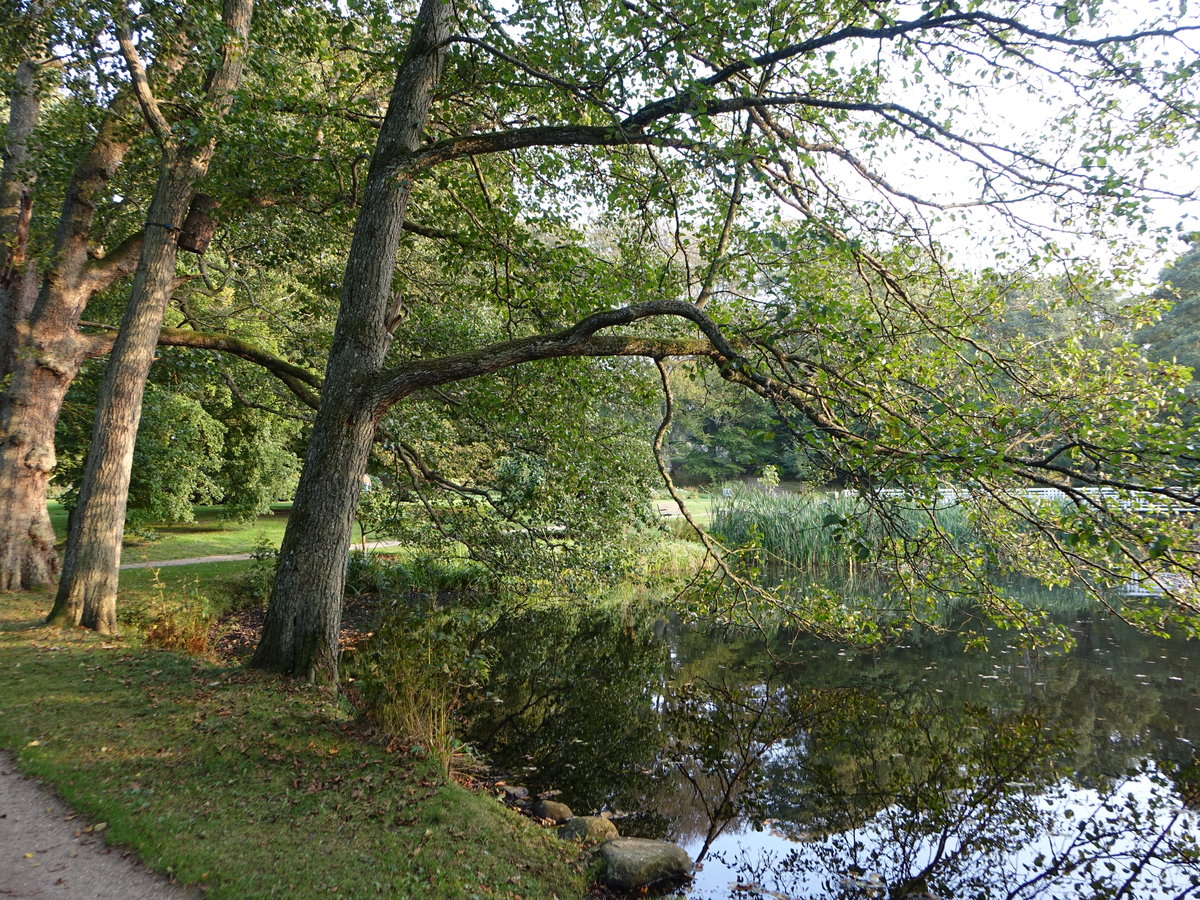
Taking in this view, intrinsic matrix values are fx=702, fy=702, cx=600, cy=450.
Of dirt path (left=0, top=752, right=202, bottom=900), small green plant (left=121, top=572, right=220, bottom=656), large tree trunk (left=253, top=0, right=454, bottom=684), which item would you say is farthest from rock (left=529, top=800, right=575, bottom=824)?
small green plant (left=121, top=572, right=220, bottom=656)

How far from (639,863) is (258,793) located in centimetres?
263

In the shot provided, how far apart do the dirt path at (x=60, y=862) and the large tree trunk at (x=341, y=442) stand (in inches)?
86.0

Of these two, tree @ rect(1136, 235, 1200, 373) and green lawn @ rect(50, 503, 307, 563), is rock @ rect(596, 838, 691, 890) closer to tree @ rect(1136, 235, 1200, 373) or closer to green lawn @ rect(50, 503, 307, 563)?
green lawn @ rect(50, 503, 307, 563)

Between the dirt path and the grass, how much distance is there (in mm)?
86

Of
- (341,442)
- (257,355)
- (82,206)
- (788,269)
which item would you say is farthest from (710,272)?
(82,206)

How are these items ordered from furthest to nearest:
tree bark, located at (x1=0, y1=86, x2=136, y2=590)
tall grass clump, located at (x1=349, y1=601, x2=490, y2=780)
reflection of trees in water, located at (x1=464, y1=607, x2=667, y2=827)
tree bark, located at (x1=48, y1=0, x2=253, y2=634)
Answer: tree bark, located at (x1=0, y1=86, x2=136, y2=590) < tree bark, located at (x1=48, y1=0, x2=253, y2=634) < reflection of trees in water, located at (x1=464, y1=607, x2=667, y2=827) < tall grass clump, located at (x1=349, y1=601, x2=490, y2=780)

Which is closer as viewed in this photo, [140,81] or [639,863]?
[639,863]

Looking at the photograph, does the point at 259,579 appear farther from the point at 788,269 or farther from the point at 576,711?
the point at 788,269

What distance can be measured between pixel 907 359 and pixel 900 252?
122 cm

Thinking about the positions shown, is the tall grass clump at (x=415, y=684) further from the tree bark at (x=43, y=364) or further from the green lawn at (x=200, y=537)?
the green lawn at (x=200, y=537)

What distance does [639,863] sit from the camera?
5.01 metres

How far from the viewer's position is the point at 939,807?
671cm

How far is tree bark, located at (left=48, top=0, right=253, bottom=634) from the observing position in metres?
7.74

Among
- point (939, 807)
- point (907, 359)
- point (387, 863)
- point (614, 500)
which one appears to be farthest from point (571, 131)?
point (939, 807)
